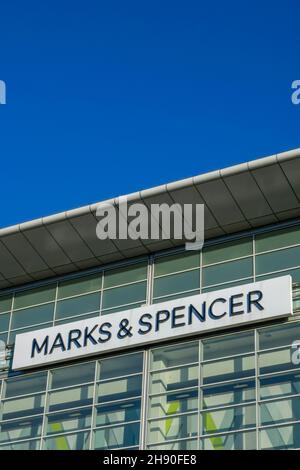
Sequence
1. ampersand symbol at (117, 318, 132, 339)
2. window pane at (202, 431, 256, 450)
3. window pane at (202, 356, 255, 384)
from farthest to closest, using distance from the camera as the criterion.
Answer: ampersand symbol at (117, 318, 132, 339), window pane at (202, 356, 255, 384), window pane at (202, 431, 256, 450)

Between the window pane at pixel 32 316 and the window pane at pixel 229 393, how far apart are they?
622cm

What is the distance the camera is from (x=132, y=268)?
3319 centimetres

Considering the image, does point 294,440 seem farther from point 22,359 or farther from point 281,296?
point 22,359

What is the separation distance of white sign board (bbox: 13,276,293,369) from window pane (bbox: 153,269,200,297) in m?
0.70

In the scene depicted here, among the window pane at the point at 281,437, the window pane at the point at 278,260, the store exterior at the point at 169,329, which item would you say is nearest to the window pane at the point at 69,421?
the store exterior at the point at 169,329

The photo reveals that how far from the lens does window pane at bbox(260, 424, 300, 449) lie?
27.8 meters

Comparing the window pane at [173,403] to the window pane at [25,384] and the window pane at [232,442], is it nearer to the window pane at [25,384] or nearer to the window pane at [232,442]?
the window pane at [232,442]

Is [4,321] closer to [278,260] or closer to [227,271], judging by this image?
[227,271]

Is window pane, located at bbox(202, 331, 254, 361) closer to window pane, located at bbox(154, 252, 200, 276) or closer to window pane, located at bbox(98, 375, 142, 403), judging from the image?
window pane, located at bbox(98, 375, 142, 403)

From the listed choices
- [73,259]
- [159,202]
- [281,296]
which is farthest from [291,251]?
[73,259]

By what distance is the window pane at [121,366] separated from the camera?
31.1m

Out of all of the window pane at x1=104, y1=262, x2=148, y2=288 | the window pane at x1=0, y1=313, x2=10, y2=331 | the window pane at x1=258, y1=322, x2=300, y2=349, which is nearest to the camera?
the window pane at x1=258, y1=322, x2=300, y2=349

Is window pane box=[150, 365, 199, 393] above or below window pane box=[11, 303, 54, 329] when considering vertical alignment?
below

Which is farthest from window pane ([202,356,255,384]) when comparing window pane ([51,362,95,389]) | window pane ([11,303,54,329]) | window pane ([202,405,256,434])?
window pane ([11,303,54,329])
